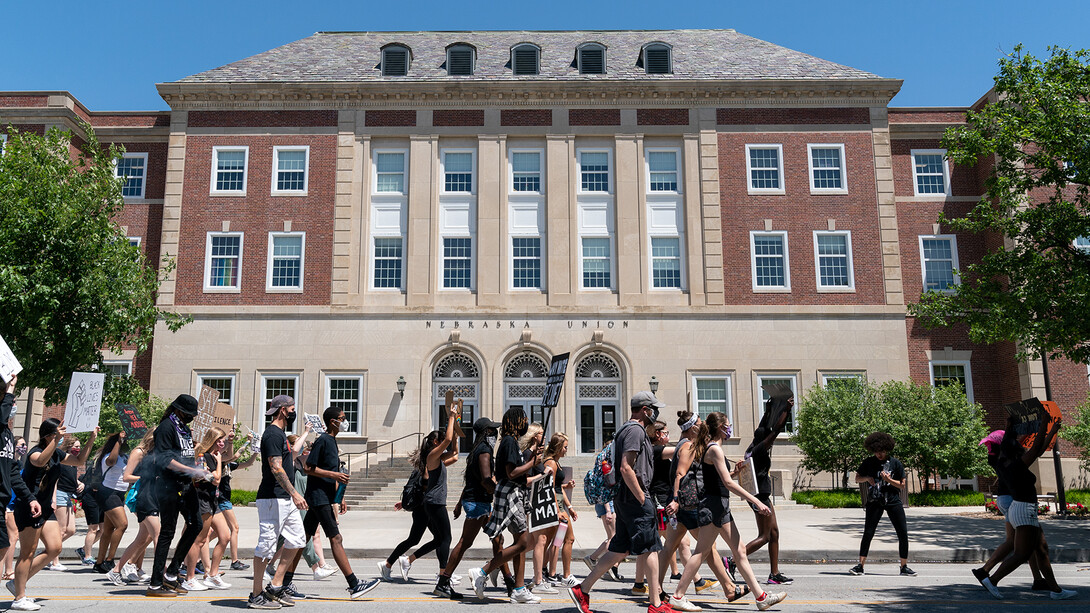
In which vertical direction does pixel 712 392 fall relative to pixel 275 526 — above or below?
above

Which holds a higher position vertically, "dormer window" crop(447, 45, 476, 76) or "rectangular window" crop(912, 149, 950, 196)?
"dormer window" crop(447, 45, 476, 76)

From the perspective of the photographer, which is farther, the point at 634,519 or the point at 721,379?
the point at 721,379

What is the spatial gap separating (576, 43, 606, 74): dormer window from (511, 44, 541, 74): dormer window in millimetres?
1607

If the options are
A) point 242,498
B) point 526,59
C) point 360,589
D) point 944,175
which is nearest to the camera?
point 360,589

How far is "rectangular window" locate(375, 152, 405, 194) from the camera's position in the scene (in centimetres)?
→ 3008

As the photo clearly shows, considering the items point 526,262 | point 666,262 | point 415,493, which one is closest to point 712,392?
point 666,262

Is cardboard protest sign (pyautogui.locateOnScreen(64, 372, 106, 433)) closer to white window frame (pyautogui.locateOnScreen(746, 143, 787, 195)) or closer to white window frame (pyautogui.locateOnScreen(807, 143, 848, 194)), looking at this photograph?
white window frame (pyautogui.locateOnScreen(746, 143, 787, 195))

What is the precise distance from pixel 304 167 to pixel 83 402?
69.9ft

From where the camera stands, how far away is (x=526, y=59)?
31.5m

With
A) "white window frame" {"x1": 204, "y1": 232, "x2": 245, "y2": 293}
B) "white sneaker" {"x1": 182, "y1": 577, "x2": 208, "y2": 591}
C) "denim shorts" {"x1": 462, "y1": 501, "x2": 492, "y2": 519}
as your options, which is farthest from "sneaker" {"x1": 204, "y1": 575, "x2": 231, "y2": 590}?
"white window frame" {"x1": 204, "y1": 232, "x2": 245, "y2": 293}

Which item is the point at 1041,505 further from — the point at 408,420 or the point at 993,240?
the point at 408,420

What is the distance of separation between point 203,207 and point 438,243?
853 cm

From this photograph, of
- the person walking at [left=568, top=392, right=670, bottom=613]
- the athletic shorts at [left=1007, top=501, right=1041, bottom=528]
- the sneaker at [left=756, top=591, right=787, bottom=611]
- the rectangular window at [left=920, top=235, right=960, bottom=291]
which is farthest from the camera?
the rectangular window at [left=920, top=235, right=960, bottom=291]

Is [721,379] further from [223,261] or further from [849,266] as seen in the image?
A: [223,261]
